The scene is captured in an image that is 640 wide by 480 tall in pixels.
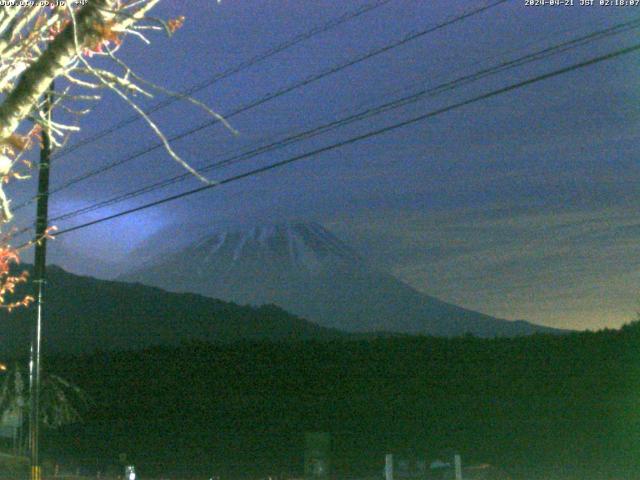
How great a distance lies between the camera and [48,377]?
2672cm

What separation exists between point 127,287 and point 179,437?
40532 mm

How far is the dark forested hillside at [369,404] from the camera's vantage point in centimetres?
2212

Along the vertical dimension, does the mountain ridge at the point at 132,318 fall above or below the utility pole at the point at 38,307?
above

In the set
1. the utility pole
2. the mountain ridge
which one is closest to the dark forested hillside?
the utility pole

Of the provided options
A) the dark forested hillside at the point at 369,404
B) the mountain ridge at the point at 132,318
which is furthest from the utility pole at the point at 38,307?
the mountain ridge at the point at 132,318

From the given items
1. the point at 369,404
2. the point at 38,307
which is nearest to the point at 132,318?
the point at 369,404

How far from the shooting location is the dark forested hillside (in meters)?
22.1

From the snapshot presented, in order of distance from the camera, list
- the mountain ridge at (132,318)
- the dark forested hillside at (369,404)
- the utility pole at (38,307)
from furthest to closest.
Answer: the mountain ridge at (132,318) → the dark forested hillside at (369,404) → the utility pole at (38,307)

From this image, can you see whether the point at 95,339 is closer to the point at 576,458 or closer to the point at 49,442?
the point at 49,442

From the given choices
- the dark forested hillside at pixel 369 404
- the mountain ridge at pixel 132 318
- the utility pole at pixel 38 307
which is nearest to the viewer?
the utility pole at pixel 38 307

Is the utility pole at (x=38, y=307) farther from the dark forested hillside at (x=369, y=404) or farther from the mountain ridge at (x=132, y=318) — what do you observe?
the mountain ridge at (x=132, y=318)

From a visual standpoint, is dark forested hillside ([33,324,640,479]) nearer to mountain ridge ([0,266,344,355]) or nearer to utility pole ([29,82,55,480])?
utility pole ([29,82,55,480])

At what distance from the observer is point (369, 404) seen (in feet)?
84.5

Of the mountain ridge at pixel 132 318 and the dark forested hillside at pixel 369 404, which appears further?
the mountain ridge at pixel 132 318
